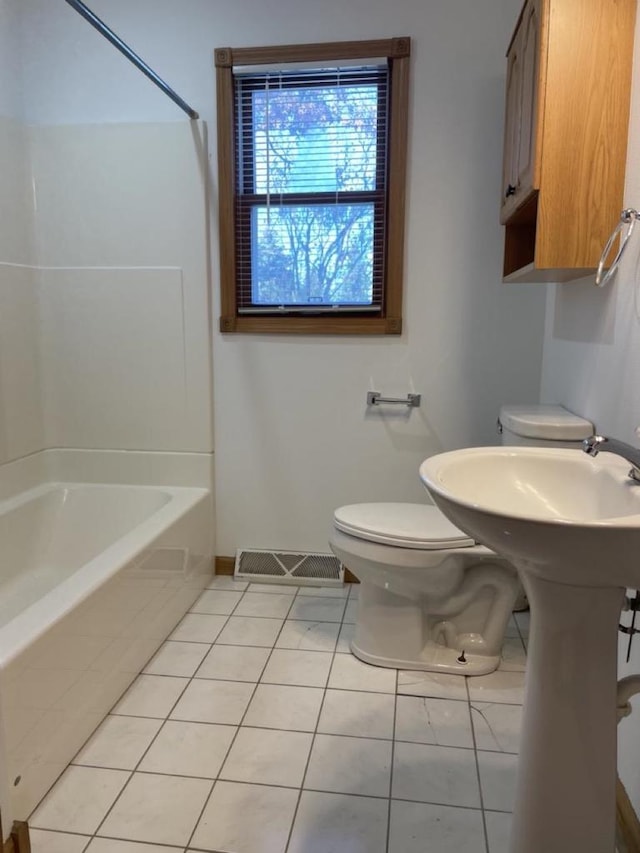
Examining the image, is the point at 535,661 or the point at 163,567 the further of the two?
the point at 163,567

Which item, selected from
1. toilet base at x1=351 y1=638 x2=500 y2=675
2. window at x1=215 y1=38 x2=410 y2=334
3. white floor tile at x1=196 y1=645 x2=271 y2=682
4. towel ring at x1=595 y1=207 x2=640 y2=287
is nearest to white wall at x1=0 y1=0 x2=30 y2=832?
window at x1=215 y1=38 x2=410 y2=334

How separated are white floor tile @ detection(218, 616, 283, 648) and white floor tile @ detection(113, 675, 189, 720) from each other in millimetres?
270

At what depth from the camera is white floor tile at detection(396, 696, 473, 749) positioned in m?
1.69

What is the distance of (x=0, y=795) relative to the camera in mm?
1320

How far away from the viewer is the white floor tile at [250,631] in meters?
2.17

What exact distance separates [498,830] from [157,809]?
77 cm

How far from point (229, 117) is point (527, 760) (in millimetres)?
2316

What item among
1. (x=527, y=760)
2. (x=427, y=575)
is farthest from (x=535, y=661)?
(x=427, y=575)

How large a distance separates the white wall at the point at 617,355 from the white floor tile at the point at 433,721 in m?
0.42

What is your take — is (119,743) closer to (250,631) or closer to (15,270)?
(250,631)

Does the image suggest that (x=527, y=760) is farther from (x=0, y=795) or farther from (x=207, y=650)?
(x=207, y=650)

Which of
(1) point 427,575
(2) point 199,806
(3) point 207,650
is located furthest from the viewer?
(3) point 207,650

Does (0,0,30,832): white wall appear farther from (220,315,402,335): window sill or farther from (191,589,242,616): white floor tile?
(191,589,242,616): white floor tile

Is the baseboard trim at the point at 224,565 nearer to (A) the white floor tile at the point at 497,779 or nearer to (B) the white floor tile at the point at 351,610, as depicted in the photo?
(B) the white floor tile at the point at 351,610
